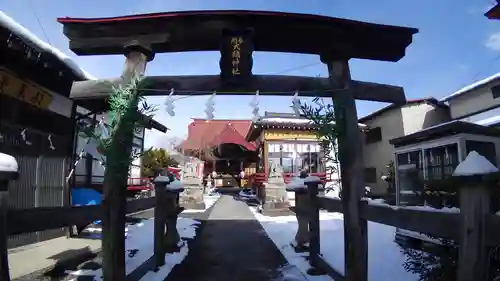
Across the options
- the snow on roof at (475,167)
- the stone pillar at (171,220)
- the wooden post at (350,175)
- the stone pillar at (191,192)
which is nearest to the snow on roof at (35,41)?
the stone pillar at (171,220)

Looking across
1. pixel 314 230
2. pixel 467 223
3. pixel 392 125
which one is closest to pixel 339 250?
pixel 314 230

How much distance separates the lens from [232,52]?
470cm

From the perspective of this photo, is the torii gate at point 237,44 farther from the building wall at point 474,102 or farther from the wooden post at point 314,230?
the building wall at point 474,102

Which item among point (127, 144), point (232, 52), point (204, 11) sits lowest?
point (127, 144)

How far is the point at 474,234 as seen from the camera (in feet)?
6.88

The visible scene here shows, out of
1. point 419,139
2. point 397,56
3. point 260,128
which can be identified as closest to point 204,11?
point 397,56

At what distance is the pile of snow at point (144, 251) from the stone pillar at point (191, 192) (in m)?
4.20

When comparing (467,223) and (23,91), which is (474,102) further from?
(23,91)

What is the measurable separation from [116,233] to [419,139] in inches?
257

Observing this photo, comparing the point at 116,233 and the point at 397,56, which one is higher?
the point at 397,56

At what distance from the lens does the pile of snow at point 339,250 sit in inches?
198

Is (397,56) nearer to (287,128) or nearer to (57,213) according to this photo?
(57,213)

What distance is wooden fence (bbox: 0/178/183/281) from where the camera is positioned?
2502 millimetres

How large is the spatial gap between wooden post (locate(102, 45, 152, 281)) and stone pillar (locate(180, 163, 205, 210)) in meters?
10.8
